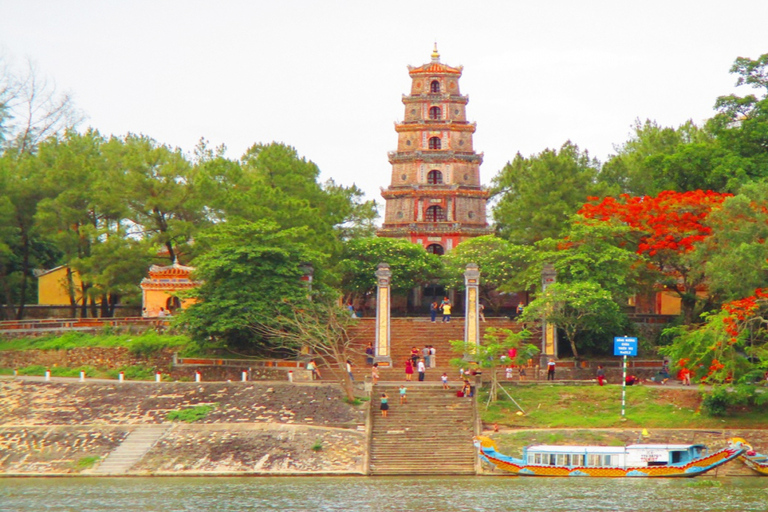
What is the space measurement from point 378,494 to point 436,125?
3868 centimetres

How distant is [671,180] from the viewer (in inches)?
2613

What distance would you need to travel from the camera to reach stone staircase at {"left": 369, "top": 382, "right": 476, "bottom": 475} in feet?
146

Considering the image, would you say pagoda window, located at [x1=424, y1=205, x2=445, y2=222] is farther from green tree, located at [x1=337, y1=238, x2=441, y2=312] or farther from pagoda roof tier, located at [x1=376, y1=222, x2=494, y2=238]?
green tree, located at [x1=337, y1=238, x2=441, y2=312]

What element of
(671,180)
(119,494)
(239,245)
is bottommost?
(119,494)

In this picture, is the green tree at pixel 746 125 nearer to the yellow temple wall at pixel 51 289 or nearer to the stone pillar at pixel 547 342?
the stone pillar at pixel 547 342

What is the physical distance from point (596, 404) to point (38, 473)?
2075 cm

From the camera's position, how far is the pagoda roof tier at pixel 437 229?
74312mm

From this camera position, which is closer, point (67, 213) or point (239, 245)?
point (239, 245)

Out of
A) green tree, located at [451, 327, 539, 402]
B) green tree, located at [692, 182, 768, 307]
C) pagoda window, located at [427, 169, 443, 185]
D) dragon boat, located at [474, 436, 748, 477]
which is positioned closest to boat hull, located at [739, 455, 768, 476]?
dragon boat, located at [474, 436, 748, 477]

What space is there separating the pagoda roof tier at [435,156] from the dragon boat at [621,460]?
3397 cm

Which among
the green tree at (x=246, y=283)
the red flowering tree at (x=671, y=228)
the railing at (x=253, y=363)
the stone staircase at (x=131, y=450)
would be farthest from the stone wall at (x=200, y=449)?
the red flowering tree at (x=671, y=228)

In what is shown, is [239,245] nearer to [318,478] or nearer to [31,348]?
[31,348]

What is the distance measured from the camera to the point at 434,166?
7544cm

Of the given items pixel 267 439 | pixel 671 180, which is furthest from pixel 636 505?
pixel 671 180
